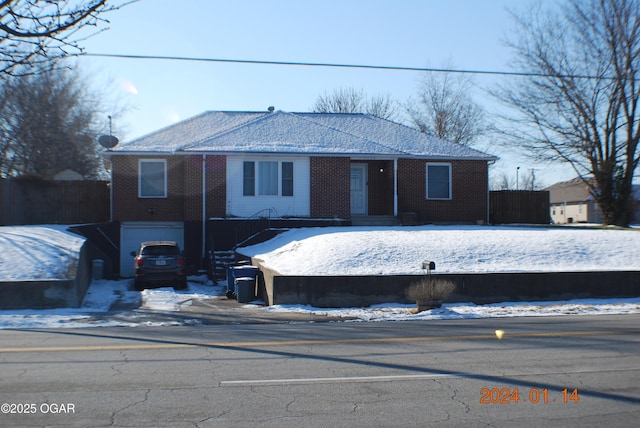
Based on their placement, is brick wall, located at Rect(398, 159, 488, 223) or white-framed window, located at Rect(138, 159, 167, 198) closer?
white-framed window, located at Rect(138, 159, 167, 198)

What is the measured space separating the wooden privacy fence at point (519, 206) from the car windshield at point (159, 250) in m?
17.9

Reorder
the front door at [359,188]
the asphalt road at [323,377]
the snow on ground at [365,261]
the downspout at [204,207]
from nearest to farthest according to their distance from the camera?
1. the asphalt road at [323,377]
2. the snow on ground at [365,261]
3. the downspout at [204,207]
4. the front door at [359,188]

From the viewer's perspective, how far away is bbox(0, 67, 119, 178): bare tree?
3784 cm

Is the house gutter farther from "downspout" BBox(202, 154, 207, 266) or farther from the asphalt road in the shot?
the asphalt road

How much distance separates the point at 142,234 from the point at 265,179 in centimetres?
625

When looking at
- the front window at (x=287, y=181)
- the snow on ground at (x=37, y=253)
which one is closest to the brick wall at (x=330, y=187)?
the front window at (x=287, y=181)

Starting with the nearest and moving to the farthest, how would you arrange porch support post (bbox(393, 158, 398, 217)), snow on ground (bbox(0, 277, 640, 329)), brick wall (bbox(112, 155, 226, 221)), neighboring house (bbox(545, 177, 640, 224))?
snow on ground (bbox(0, 277, 640, 329)) < porch support post (bbox(393, 158, 398, 217)) < brick wall (bbox(112, 155, 226, 221)) < neighboring house (bbox(545, 177, 640, 224))

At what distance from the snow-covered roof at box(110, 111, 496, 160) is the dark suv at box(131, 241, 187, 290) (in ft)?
19.0

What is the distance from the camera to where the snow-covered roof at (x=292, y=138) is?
26719 mm

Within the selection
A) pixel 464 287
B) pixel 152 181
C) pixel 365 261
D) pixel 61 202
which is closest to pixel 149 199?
pixel 152 181

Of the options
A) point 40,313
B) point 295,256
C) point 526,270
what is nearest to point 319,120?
point 295,256

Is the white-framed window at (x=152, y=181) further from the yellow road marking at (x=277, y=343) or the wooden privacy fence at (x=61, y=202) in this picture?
the yellow road marking at (x=277, y=343)

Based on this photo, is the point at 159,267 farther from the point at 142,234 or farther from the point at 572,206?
the point at 572,206

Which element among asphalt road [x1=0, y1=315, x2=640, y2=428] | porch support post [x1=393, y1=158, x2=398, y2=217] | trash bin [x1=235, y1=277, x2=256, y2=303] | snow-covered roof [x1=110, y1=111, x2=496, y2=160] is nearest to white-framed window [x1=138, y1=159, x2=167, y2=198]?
snow-covered roof [x1=110, y1=111, x2=496, y2=160]
